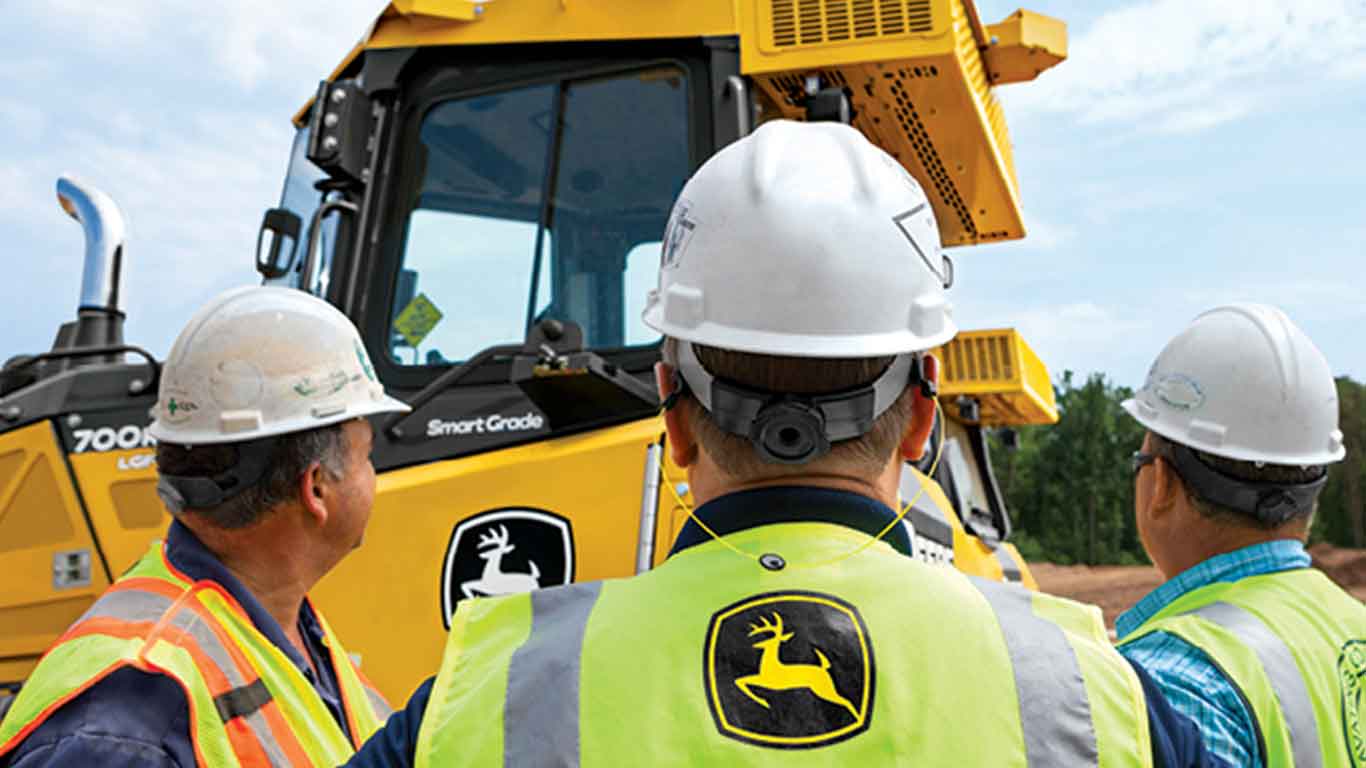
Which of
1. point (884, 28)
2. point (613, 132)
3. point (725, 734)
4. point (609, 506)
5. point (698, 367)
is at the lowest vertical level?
point (609, 506)

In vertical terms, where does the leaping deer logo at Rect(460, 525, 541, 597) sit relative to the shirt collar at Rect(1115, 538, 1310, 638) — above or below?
below

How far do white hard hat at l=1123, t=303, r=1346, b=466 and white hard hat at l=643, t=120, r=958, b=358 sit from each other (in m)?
1.16

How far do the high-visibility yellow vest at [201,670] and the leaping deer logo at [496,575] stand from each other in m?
1.50

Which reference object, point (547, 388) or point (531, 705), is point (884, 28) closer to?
point (547, 388)

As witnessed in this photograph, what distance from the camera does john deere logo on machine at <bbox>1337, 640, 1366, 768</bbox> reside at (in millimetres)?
1910

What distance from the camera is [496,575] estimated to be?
358 centimetres

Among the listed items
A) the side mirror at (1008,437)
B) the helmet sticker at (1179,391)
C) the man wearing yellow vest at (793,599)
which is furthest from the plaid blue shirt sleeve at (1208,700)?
the side mirror at (1008,437)

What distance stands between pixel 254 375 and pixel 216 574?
1.27ft

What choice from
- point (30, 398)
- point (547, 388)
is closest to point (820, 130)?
point (547, 388)

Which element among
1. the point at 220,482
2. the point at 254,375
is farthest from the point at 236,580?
the point at 254,375

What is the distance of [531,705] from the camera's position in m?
1.14

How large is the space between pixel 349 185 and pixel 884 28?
2.00 metres

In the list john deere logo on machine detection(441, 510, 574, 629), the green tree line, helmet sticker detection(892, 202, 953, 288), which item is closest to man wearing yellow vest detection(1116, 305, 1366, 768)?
helmet sticker detection(892, 202, 953, 288)

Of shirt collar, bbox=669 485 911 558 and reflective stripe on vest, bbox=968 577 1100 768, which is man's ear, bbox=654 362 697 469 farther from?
reflective stripe on vest, bbox=968 577 1100 768
